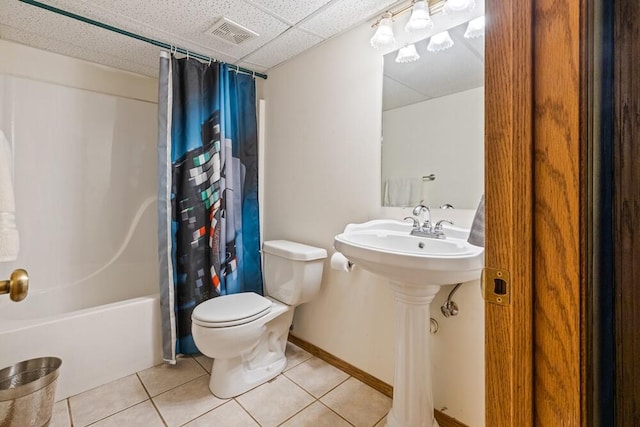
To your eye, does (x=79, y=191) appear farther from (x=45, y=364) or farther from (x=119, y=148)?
(x=45, y=364)

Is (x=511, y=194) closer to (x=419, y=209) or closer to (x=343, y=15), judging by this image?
(x=419, y=209)

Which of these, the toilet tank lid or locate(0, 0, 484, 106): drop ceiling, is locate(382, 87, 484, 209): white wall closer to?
locate(0, 0, 484, 106): drop ceiling

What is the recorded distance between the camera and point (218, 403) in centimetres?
147

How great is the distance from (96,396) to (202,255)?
847mm

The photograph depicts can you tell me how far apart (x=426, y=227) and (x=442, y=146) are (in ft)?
1.25

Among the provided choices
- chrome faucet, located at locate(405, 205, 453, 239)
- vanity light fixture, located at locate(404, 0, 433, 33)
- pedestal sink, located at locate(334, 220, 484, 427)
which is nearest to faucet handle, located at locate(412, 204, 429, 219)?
chrome faucet, located at locate(405, 205, 453, 239)

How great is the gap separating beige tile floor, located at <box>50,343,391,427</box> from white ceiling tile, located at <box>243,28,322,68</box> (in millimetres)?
1973

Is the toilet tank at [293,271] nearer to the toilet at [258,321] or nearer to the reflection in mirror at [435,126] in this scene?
the toilet at [258,321]

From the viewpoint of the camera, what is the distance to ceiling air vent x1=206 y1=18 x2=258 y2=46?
5.29 feet

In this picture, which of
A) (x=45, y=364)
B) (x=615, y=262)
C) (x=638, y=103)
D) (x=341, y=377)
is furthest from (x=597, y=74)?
(x=45, y=364)

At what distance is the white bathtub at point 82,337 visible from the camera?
141 centimetres

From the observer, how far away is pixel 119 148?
7.26ft

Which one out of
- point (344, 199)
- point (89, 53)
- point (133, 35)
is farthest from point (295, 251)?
point (89, 53)

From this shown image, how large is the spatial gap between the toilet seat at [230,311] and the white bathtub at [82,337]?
450 millimetres
